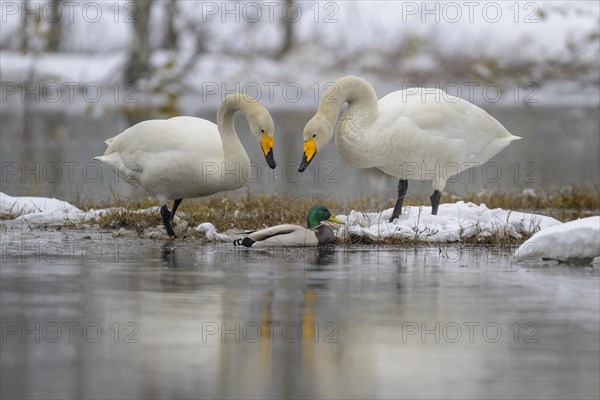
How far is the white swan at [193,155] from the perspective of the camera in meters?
11.3

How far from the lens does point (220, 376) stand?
20.5 feet

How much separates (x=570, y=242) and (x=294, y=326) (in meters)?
3.20

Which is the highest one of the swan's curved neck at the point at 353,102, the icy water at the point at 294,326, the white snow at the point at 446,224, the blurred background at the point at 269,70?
the blurred background at the point at 269,70

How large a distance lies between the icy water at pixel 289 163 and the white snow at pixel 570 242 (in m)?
2.40

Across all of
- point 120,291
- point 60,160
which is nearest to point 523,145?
point 60,160

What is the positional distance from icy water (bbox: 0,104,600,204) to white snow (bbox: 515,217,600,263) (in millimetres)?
2403

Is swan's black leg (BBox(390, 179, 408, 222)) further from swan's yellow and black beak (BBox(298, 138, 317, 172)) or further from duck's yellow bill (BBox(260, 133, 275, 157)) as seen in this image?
duck's yellow bill (BBox(260, 133, 275, 157))

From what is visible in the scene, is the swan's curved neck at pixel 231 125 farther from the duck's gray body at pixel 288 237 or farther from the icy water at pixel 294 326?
the icy water at pixel 294 326

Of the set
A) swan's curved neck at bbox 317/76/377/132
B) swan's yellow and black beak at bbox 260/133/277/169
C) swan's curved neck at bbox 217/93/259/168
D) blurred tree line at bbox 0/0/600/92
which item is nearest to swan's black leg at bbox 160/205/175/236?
swan's curved neck at bbox 217/93/259/168

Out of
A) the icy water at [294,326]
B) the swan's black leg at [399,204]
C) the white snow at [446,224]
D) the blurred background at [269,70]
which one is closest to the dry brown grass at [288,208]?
the white snow at [446,224]

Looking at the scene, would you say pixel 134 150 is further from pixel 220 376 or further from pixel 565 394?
pixel 565 394

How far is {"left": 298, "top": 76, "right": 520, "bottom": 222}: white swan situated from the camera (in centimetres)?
1180

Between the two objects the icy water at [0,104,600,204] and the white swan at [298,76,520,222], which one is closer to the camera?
the white swan at [298,76,520,222]

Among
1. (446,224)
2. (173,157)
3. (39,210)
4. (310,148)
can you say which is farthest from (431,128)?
(39,210)
